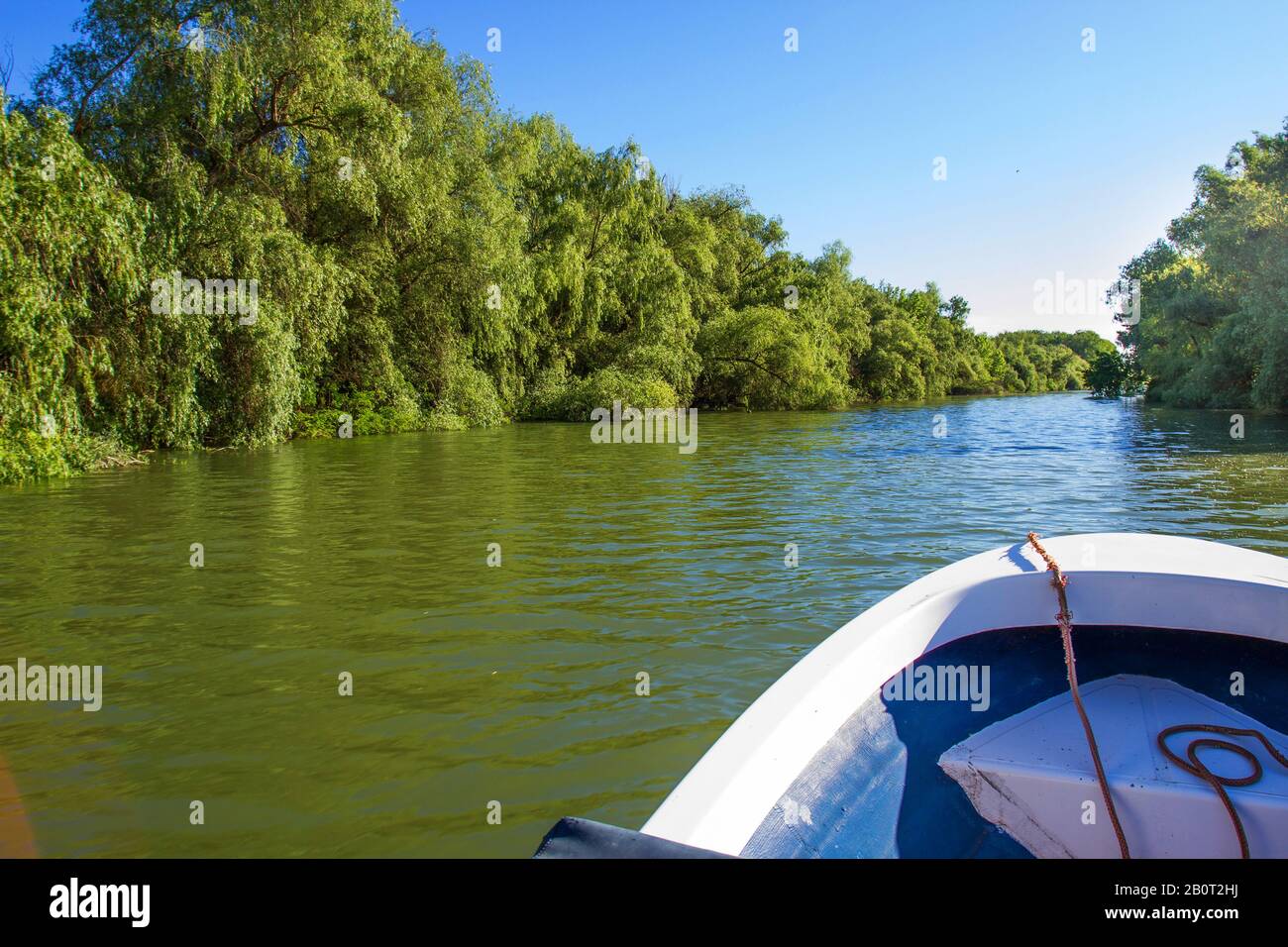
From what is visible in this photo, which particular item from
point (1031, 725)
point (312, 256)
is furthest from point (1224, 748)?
Answer: point (312, 256)

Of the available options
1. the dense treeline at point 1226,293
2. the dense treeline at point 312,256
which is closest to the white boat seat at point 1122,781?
the dense treeline at point 312,256

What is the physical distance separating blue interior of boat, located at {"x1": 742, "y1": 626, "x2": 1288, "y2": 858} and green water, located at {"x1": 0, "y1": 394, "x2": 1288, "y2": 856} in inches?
38.1

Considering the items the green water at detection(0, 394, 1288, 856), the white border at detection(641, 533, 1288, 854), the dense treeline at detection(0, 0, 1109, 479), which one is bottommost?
the green water at detection(0, 394, 1288, 856)

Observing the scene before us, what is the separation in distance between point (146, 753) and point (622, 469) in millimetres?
10951

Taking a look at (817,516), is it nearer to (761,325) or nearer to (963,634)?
(963,634)

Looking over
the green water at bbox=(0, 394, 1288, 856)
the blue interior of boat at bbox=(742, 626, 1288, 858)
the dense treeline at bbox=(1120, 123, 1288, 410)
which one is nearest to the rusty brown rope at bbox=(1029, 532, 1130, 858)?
the blue interior of boat at bbox=(742, 626, 1288, 858)

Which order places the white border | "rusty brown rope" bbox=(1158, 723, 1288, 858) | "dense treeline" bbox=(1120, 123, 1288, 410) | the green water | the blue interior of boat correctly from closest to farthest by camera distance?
the white border
the blue interior of boat
"rusty brown rope" bbox=(1158, 723, 1288, 858)
the green water
"dense treeline" bbox=(1120, 123, 1288, 410)

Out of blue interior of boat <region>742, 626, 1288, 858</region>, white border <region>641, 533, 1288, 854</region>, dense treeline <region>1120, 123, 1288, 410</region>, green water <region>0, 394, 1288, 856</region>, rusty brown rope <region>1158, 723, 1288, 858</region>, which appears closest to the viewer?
white border <region>641, 533, 1288, 854</region>

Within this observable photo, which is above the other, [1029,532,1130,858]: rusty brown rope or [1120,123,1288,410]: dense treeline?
[1120,123,1288,410]: dense treeline

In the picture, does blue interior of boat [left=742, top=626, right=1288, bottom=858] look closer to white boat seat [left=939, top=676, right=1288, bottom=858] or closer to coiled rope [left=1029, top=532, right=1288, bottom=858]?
white boat seat [left=939, top=676, right=1288, bottom=858]

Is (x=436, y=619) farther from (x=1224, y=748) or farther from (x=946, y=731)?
(x=1224, y=748)

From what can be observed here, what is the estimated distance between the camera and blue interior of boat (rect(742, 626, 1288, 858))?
215 cm

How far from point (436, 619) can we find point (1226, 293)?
34.3 metres
